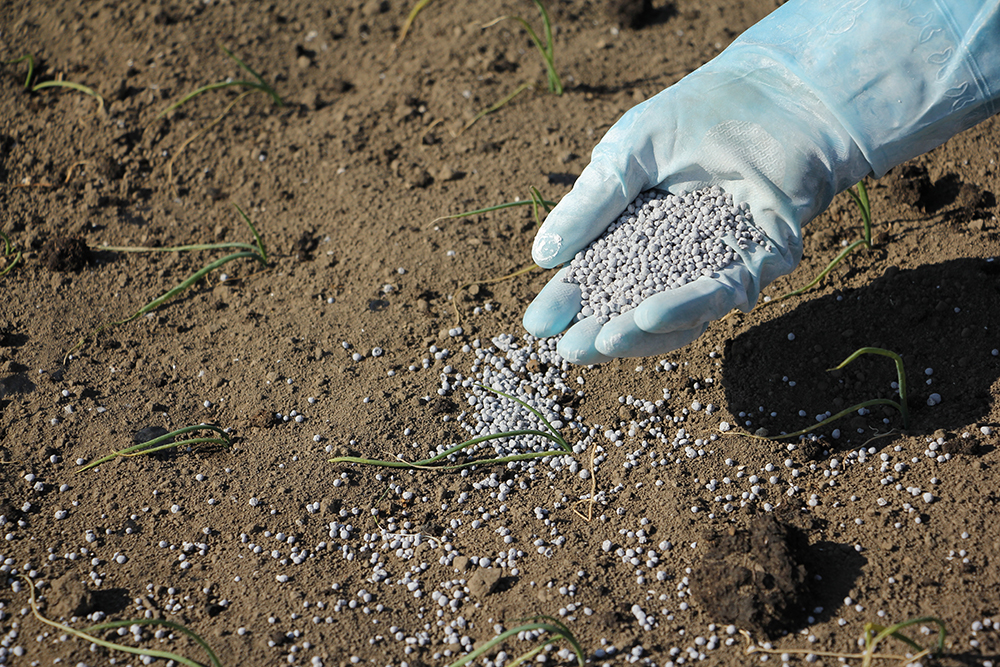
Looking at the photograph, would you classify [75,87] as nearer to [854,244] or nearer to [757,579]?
[854,244]

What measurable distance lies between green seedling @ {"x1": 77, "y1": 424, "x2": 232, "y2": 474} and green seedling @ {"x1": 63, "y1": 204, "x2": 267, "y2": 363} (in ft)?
1.81

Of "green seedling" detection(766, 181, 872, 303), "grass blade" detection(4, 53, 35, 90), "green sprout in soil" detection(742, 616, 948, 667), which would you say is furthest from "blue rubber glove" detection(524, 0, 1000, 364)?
"grass blade" detection(4, 53, 35, 90)

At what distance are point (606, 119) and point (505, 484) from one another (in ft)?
5.94

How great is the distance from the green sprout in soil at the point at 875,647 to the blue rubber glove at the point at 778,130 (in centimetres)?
89

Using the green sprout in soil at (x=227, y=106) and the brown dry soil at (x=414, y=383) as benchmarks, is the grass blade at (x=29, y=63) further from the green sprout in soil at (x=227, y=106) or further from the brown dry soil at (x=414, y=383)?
the green sprout in soil at (x=227, y=106)

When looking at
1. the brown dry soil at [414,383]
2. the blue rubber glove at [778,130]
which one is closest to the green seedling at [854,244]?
the brown dry soil at [414,383]

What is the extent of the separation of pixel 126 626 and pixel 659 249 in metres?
1.96

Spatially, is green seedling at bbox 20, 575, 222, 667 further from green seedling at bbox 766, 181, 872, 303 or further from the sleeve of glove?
the sleeve of glove

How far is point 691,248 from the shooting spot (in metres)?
2.47

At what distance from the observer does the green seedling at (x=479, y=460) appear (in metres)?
2.46

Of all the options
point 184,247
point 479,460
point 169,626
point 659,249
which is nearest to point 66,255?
point 184,247

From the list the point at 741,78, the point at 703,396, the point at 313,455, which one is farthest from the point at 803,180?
the point at 313,455

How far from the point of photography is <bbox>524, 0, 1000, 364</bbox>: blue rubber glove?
93.3 inches

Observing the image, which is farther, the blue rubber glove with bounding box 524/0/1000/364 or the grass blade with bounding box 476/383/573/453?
the grass blade with bounding box 476/383/573/453
